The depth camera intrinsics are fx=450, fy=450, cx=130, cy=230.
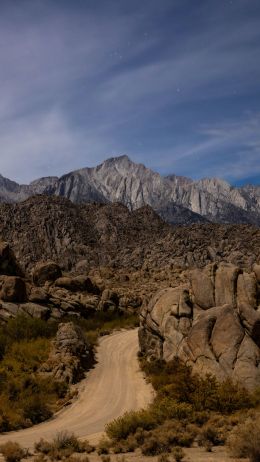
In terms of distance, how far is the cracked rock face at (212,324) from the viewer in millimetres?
21561

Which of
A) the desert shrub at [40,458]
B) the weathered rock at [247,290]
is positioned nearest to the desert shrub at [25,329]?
the weathered rock at [247,290]

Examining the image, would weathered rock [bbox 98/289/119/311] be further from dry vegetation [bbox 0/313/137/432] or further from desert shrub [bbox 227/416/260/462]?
desert shrub [bbox 227/416/260/462]

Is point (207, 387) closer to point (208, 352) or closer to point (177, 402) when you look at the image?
point (177, 402)

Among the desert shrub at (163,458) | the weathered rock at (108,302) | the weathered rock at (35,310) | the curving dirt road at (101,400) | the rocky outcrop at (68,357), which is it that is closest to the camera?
the desert shrub at (163,458)

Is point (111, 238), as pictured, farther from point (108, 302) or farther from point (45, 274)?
point (108, 302)

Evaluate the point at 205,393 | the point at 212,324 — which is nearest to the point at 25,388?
the point at 205,393

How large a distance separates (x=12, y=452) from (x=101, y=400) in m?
9.29

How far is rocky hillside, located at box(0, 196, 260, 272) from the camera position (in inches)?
3708

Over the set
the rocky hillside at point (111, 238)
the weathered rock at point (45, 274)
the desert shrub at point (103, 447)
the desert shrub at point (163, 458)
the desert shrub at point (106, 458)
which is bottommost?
the desert shrub at point (103, 447)

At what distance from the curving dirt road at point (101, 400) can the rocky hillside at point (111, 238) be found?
51.8 m

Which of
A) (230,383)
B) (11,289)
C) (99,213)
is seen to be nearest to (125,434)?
(230,383)

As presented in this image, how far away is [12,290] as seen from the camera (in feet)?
129

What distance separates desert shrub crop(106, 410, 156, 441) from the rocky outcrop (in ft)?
30.6

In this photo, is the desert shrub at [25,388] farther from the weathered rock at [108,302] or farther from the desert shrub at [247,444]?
the weathered rock at [108,302]
